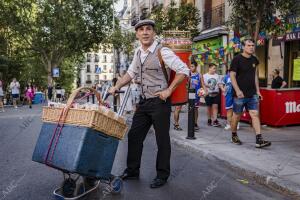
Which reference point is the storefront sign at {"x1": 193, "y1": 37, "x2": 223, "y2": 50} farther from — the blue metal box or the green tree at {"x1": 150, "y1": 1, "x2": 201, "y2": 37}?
the blue metal box

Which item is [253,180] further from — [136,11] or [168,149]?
[136,11]

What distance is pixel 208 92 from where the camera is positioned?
1149cm

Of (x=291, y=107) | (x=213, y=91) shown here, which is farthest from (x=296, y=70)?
(x=213, y=91)

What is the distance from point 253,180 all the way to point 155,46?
2.22 meters

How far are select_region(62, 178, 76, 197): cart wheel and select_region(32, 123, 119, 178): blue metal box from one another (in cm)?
30

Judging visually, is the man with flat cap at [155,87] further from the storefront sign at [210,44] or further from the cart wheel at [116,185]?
the storefront sign at [210,44]

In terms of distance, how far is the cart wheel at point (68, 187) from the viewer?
4477 mm

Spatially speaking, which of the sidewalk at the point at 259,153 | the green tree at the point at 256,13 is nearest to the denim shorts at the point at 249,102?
the sidewalk at the point at 259,153

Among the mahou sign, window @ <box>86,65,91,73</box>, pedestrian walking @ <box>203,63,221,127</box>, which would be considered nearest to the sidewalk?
the mahou sign

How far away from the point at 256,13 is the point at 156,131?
649 centimetres

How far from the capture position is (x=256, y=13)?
35.3ft

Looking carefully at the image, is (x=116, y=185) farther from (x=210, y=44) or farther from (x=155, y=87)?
(x=210, y=44)

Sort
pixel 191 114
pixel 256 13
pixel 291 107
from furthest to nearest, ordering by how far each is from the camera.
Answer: pixel 291 107
pixel 256 13
pixel 191 114

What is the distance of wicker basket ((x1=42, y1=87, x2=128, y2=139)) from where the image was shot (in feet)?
13.7
